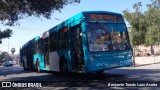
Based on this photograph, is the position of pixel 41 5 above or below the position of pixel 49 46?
above

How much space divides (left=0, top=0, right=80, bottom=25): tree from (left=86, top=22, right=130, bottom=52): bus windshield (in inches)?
109

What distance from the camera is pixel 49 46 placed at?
20.9 m

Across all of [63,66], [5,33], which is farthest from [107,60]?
[5,33]

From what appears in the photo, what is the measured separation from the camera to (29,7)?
17.0m

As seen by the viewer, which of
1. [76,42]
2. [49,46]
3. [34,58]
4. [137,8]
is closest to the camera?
[76,42]

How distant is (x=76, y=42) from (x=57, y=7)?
2.54 m

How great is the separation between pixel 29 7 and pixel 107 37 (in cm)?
459

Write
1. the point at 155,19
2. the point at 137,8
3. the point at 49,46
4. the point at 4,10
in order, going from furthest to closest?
the point at 137,8, the point at 155,19, the point at 49,46, the point at 4,10

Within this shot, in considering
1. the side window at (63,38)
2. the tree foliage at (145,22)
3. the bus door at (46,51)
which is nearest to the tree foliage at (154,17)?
the tree foliage at (145,22)

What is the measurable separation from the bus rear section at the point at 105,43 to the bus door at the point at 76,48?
0.76m

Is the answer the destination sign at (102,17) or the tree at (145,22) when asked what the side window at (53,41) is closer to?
the destination sign at (102,17)

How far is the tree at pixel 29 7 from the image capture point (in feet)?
53.7

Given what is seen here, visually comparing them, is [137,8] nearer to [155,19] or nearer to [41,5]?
[155,19]

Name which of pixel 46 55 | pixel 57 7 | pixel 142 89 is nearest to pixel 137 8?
pixel 46 55
